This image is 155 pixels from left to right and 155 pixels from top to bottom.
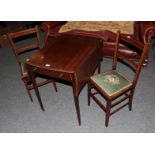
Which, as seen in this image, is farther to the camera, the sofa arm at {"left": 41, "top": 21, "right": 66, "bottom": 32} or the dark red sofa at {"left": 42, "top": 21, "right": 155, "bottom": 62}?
the sofa arm at {"left": 41, "top": 21, "right": 66, "bottom": 32}

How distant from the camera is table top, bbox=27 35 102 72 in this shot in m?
1.59

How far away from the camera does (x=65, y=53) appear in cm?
178

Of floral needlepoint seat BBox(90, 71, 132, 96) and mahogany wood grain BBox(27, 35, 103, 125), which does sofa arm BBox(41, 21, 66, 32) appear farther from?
floral needlepoint seat BBox(90, 71, 132, 96)

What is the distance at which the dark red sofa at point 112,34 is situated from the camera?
2.51 meters

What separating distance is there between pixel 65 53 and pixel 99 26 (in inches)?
57.7

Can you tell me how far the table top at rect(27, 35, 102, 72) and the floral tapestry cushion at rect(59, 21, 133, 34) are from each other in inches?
34.7

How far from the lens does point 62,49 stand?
1.86m

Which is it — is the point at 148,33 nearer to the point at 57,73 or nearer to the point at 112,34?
the point at 112,34

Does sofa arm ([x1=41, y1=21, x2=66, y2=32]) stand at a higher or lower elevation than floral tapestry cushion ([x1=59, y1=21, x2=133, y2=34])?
higher

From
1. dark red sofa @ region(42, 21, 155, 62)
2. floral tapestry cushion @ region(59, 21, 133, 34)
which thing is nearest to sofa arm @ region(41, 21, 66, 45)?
dark red sofa @ region(42, 21, 155, 62)

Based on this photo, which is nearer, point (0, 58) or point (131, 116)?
point (131, 116)

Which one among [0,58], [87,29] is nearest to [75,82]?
[87,29]
